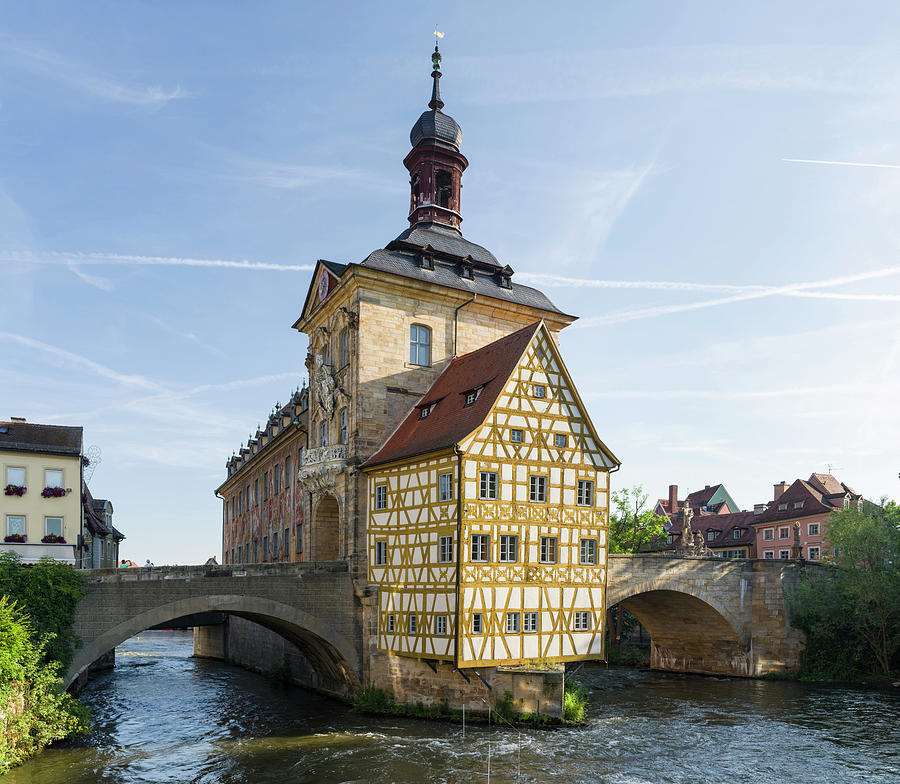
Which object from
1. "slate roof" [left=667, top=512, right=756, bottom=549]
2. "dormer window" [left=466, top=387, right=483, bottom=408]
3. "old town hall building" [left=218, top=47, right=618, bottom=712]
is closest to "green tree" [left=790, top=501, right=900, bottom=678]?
"old town hall building" [left=218, top=47, right=618, bottom=712]

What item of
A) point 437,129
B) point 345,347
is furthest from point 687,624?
point 437,129

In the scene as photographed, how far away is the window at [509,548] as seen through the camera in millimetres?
26656

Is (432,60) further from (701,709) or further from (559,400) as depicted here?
(701,709)

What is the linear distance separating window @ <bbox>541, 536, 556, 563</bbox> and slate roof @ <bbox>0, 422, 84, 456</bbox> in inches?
867

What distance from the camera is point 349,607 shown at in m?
→ 30.4

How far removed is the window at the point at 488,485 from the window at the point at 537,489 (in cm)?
145

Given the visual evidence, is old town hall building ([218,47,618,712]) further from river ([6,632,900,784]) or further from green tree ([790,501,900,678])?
green tree ([790,501,900,678])

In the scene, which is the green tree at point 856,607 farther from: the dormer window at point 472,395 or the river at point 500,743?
the dormer window at point 472,395

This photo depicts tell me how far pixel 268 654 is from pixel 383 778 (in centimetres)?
2331

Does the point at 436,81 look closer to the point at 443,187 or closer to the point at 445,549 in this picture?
the point at 443,187

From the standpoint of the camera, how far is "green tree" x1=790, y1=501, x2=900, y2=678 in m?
38.4

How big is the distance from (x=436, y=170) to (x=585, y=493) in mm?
19083

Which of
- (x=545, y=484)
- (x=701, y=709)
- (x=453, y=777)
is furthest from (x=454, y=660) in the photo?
(x=701, y=709)

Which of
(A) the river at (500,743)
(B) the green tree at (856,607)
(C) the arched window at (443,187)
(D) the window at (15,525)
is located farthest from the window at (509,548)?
(D) the window at (15,525)
